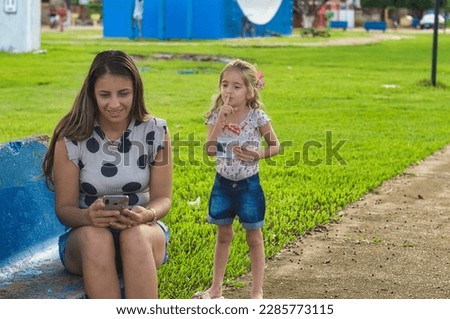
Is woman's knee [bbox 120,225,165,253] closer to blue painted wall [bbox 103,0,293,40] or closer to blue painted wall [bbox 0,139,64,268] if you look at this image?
blue painted wall [bbox 0,139,64,268]

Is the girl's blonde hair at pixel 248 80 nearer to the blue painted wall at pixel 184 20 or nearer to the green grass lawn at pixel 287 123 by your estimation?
the green grass lawn at pixel 287 123

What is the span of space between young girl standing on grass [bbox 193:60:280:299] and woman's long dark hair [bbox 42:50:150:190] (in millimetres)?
426

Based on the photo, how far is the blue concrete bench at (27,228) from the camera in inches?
143

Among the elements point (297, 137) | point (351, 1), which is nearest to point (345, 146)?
point (297, 137)

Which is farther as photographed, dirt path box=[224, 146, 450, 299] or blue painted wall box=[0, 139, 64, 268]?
dirt path box=[224, 146, 450, 299]

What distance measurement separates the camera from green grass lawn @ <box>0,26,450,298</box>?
5632 mm

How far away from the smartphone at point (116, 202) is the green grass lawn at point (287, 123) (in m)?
1.05

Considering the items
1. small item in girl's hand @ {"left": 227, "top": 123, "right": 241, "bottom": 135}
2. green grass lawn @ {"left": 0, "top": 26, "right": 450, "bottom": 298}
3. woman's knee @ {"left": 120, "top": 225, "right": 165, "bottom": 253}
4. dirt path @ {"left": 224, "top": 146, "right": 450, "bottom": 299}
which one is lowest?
dirt path @ {"left": 224, "top": 146, "right": 450, "bottom": 299}

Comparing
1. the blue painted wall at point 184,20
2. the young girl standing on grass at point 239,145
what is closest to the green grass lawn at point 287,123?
the young girl standing on grass at point 239,145

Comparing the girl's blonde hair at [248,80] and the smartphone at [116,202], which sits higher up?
the girl's blonde hair at [248,80]

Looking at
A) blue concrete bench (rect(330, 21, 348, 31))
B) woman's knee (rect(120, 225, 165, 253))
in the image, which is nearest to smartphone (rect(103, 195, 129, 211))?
woman's knee (rect(120, 225, 165, 253))

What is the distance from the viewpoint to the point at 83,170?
12.0ft

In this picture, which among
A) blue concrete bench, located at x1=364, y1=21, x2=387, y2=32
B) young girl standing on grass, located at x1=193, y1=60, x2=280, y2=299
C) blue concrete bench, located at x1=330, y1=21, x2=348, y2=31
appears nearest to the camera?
young girl standing on grass, located at x1=193, y1=60, x2=280, y2=299
